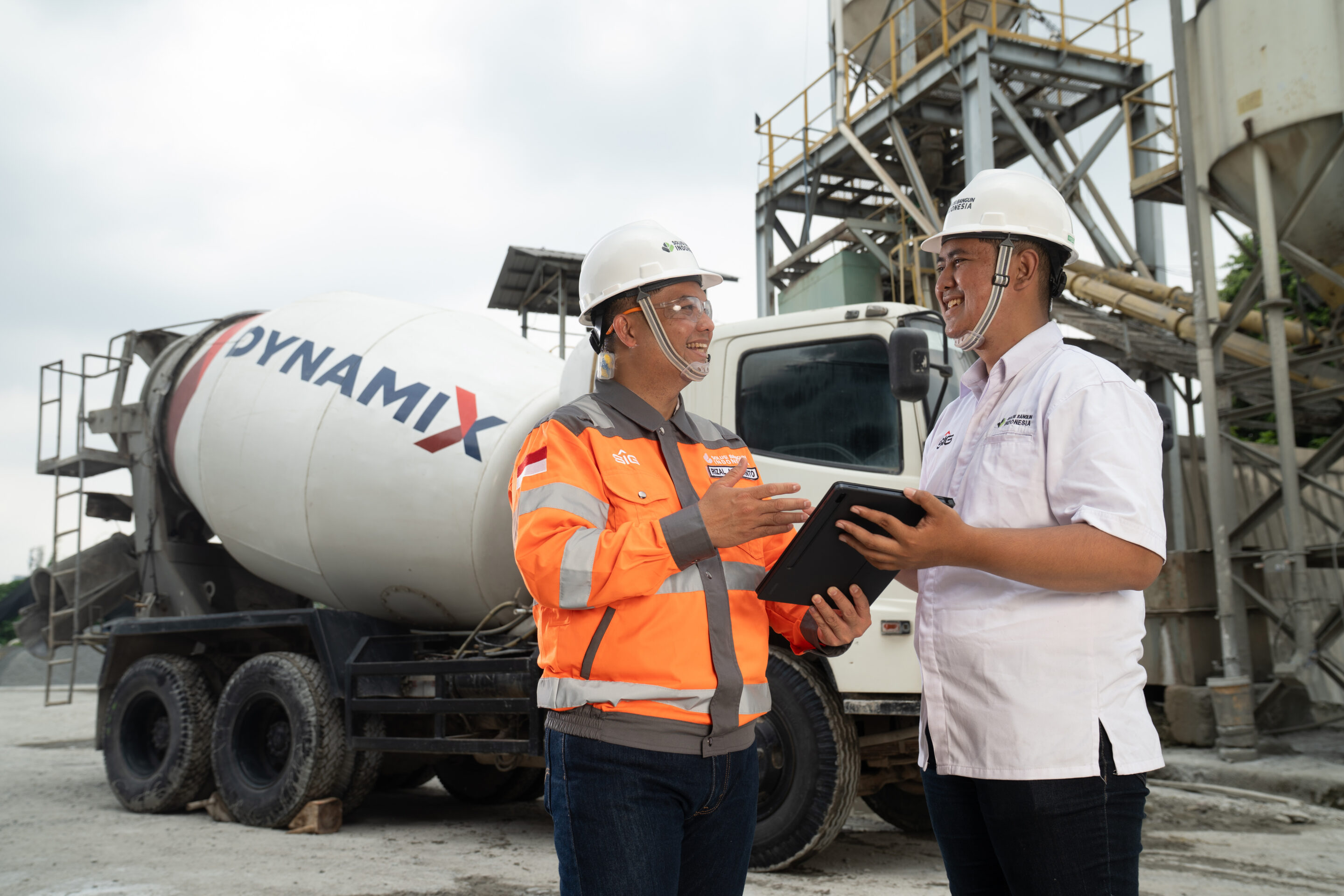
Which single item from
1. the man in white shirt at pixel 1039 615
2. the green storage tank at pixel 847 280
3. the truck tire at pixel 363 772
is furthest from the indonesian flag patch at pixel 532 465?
the green storage tank at pixel 847 280

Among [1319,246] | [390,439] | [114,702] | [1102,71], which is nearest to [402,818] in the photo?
[114,702]

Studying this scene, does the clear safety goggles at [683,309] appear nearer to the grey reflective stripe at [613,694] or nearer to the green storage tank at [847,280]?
the grey reflective stripe at [613,694]

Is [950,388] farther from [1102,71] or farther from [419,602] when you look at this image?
[1102,71]

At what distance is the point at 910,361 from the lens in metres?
4.15

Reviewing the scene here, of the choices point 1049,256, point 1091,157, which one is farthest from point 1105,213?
point 1049,256

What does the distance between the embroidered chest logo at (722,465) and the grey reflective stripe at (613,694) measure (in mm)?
488

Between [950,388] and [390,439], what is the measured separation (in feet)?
10.1

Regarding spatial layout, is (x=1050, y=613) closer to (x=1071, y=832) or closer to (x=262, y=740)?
(x=1071, y=832)

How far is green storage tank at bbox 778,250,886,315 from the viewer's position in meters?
14.9

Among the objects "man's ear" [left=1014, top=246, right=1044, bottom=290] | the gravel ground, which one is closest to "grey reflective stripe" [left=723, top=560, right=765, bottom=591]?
"man's ear" [left=1014, top=246, right=1044, bottom=290]

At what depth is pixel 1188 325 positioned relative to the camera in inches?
404

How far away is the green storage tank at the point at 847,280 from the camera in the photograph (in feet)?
49.0

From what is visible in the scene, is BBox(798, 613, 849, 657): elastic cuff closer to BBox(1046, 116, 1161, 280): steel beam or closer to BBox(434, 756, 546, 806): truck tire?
BBox(434, 756, 546, 806): truck tire

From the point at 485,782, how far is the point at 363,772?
1.25 meters
